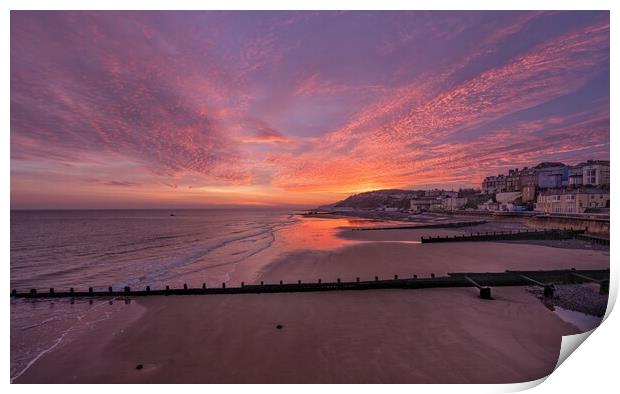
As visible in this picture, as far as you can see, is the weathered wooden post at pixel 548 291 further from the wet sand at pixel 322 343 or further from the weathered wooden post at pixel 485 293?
the weathered wooden post at pixel 485 293

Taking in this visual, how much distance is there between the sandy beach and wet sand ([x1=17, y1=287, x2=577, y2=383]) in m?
0.03

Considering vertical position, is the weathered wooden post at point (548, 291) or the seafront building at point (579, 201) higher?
the seafront building at point (579, 201)

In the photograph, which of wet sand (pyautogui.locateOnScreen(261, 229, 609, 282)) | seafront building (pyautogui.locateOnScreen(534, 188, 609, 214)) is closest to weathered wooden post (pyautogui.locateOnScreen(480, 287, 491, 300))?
wet sand (pyautogui.locateOnScreen(261, 229, 609, 282))

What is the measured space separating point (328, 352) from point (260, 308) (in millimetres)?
3664

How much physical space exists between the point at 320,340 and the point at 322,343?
6.1 inches

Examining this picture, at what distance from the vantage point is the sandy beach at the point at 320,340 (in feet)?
21.7

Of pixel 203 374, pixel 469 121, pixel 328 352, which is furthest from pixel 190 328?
pixel 469 121

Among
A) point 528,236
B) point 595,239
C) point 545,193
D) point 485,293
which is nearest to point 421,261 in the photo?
point 485,293

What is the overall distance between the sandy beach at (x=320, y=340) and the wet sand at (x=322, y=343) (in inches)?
1.1

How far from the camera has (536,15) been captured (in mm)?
10266

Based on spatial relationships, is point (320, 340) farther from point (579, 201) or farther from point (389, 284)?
point (579, 201)

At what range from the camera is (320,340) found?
25.4 feet

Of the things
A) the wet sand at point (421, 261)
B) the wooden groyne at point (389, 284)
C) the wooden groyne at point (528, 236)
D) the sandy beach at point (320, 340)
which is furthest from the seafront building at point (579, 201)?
the sandy beach at point (320, 340)
